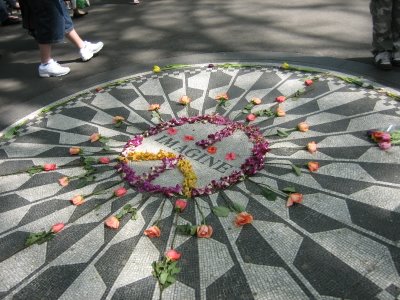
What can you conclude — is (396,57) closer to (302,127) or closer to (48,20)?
(302,127)

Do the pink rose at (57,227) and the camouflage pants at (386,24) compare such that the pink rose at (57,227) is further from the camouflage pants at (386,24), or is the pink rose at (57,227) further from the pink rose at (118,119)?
the camouflage pants at (386,24)

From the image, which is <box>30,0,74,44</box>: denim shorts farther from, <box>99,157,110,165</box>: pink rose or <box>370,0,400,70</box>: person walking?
<box>370,0,400,70</box>: person walking

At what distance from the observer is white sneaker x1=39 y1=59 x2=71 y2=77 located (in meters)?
5.62

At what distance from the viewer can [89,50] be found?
608cm

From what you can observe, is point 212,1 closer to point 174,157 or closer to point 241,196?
point 174,157

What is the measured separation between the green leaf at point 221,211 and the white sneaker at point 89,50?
4.00 meters

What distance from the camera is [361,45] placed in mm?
5418

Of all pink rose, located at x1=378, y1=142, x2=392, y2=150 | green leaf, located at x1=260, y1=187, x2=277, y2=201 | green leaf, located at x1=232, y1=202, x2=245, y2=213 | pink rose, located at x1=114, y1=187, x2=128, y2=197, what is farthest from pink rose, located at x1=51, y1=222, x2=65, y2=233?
pink rose, located at x1=378, y1=142, x2=392, y2=150

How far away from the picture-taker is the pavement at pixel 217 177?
245cm

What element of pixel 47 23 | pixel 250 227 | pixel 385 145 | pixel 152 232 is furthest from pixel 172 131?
pixel 47 23

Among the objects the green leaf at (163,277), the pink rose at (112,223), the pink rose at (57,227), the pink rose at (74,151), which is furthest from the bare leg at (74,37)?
the green leaf at (163,277)

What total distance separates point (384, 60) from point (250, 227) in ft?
9.68

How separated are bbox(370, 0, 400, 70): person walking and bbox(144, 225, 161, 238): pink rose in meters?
3.35

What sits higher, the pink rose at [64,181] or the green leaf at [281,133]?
the green leaf at [281,133]
